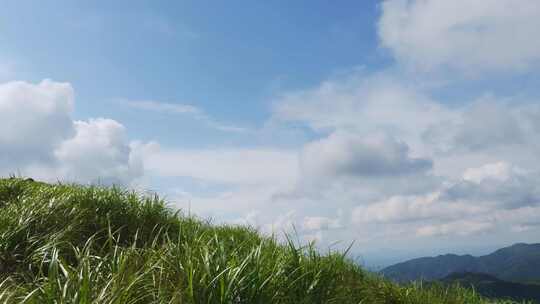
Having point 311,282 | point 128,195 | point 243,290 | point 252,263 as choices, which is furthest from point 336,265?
point 128,195

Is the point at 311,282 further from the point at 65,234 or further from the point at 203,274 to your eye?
the point at 65,234

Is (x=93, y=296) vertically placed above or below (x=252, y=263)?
below

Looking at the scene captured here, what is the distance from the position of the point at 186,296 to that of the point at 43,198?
833cm

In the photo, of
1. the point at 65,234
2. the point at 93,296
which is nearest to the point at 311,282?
the point at 93,296

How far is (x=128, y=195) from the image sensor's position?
14.6m

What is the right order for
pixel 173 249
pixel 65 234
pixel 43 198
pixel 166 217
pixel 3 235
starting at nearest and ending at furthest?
1. pixel 173 249
2. pixel 3 235
3. pixel 65 234
4. pixel 43 198
5. pixel 166 217

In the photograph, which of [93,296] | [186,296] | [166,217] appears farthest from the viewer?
[166,217]

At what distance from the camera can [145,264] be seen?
24.3 feet

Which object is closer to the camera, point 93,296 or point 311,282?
point 93,296

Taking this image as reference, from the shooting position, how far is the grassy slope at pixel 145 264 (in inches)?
249

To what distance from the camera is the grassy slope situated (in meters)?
6.33

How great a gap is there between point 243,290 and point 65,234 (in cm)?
644

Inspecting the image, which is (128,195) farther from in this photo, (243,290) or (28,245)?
(243,290)

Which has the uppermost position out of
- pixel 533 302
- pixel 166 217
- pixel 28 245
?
pixel 166 217
